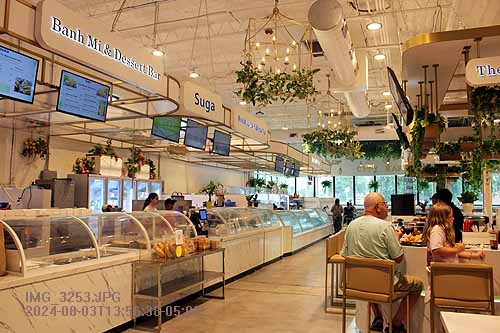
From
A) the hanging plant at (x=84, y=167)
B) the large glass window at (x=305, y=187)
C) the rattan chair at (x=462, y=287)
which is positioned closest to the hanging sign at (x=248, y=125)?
→ the hanging plant at (x=84, y=167)

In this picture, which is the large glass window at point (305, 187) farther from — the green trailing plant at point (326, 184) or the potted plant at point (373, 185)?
the potted plant at point (373, 185)

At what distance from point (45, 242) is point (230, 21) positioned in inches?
244

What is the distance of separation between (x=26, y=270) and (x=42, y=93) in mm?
2481

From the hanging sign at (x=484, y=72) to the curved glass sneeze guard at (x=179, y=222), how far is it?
4256mm

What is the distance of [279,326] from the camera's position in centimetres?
515

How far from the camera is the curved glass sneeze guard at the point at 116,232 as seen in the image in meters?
4.98

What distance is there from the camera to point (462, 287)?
374 centimetres

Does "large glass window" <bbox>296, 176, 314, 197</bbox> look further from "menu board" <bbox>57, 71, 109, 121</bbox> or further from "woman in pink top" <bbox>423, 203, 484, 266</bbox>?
"menu board" <bbox>57, 71, 109, 121</bbox>

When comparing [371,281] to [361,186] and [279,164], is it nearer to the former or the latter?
[279,164]

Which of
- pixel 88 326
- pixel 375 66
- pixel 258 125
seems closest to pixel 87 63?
pixel 88 326

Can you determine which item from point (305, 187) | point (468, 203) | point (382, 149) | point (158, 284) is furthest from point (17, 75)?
point (305, 187)

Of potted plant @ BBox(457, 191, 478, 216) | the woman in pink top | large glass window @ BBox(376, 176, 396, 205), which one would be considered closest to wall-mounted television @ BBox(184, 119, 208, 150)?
the woman in pink top

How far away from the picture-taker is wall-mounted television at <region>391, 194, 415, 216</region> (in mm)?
12016

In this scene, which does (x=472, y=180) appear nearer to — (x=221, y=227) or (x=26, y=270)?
(x=221, y=227)
